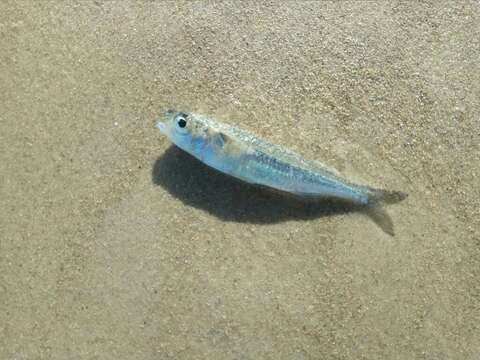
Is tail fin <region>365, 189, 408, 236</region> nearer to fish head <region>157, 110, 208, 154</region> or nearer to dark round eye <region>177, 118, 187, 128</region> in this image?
fish head <region>157, 110, 208, 154</region>

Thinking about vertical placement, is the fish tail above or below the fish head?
above

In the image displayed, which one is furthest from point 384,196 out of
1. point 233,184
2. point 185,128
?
point 185,128

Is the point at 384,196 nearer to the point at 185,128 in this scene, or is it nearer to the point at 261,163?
the point at 261,163

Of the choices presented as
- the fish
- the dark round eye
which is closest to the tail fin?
the fish

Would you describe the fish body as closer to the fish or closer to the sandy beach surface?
the fish

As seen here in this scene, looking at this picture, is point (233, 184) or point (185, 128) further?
point (233, 184)

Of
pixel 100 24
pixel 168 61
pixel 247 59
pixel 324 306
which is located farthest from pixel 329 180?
pixel 100 24

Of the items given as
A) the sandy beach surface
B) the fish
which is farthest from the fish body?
the sandy beach surface

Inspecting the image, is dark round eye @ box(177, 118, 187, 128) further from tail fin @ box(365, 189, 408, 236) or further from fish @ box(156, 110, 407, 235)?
tail fin @ box(365, 189, 408, 236)
